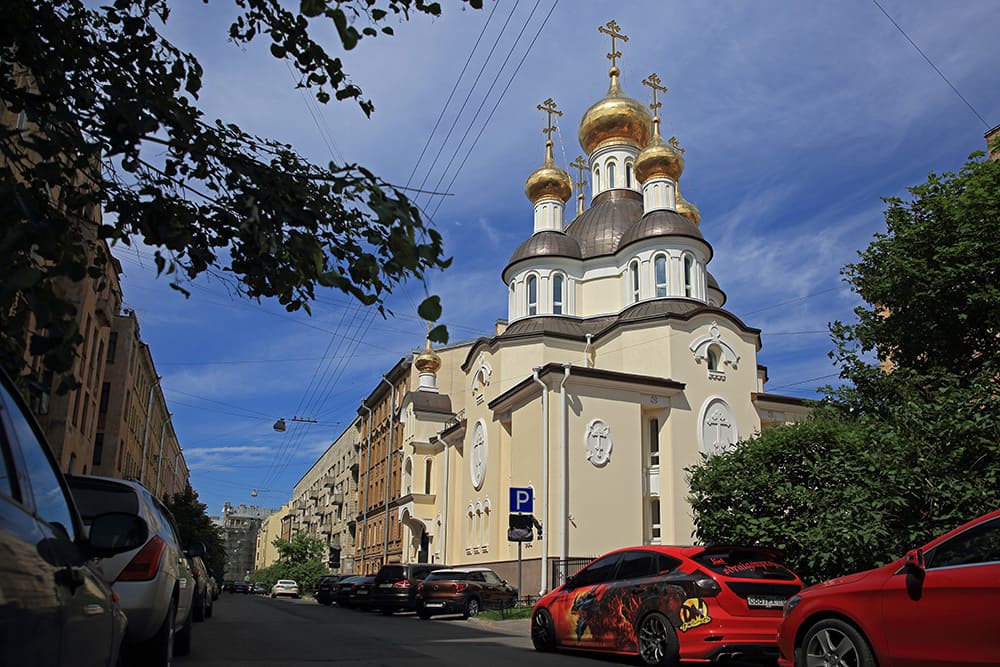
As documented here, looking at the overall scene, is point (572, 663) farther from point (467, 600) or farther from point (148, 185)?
point (467, 600)

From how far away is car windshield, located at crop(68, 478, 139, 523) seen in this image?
21.5 feet

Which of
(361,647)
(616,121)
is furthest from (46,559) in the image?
(616,121)

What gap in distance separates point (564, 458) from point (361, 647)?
703 inches

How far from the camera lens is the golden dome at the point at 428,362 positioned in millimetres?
50656

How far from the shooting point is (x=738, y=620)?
29.1 feet

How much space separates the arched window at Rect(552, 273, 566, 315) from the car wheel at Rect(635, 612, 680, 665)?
28.7 m

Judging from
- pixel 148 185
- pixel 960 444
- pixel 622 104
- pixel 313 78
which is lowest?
pixel 960 444

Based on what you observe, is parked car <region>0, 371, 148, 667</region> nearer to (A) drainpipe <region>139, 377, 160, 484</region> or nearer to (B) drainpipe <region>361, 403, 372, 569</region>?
(A) drainpipe <region>139, 377, 160, 484</region>

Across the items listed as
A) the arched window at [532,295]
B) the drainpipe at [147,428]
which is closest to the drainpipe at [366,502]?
the drainpipe at [147,428]

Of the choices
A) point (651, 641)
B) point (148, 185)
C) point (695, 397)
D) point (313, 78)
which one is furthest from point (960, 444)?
point (695, 397)

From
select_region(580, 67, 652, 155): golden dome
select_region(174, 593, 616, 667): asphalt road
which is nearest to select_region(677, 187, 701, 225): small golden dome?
select_region(580, 67, 652, 155): golden dome

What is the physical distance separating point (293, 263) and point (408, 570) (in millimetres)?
21900

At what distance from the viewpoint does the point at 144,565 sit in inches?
241

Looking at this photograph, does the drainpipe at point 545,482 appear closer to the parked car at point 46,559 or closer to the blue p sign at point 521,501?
the blue p sign at point 521,501
